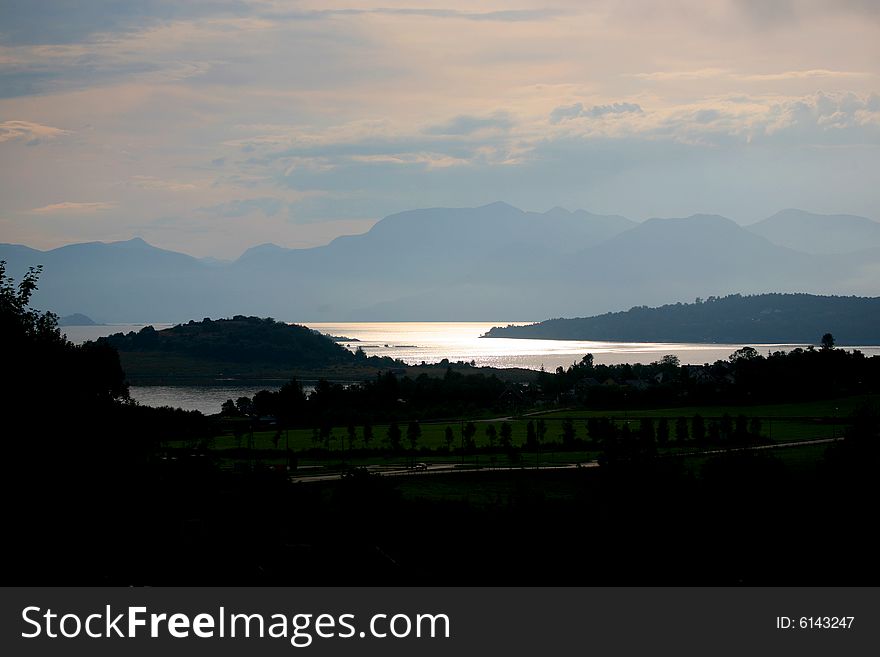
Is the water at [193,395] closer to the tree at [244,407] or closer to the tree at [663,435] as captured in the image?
the tree at [244,407]

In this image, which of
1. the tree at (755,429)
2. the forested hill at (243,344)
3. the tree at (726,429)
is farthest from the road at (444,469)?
the forested hill at (243,344)

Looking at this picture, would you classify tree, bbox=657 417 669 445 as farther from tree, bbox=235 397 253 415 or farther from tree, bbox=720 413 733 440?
tree, bbox=235 397 253 415

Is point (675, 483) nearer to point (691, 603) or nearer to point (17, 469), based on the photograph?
point (691, 603)

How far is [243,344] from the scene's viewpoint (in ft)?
446

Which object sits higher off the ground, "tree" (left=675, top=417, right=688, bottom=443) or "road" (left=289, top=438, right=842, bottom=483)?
"tree" (left=675, top=417, right=688, bottom=443)

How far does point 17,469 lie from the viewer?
1905 cm

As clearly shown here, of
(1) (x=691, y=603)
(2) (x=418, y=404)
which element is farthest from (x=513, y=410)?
(1) (x=691, y=603)

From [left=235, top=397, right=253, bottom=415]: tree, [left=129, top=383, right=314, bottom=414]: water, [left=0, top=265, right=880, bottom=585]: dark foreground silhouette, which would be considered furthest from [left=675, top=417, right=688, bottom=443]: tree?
[left=129, top=383, right=314, bottom=414]: water

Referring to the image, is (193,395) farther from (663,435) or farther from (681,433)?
(681,433)

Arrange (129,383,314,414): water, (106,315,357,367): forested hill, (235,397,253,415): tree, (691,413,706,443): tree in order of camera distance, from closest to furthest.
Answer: (691,413,706,443): tree < (235,397,253,415): tree < (129,383,314,414): water < (106,315,357,367): forested hill

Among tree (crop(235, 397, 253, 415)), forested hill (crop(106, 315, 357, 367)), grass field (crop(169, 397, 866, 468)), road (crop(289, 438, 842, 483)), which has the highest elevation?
forested hill (crop(106, 315, 357, 367))

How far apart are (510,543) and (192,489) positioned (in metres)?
8.38

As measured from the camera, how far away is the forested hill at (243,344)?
439ft

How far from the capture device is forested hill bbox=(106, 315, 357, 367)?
133750 millimetres
